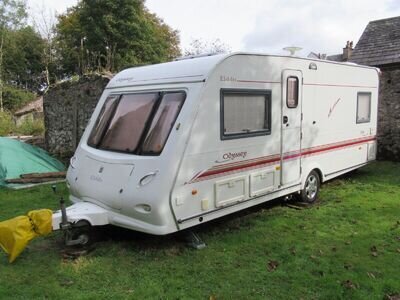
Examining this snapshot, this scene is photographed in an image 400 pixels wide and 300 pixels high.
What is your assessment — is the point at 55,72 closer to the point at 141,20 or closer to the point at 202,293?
the point at 141,20

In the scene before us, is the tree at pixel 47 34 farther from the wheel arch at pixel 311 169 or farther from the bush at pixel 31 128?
the wheel arch at pixel 311 169

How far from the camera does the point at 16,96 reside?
95.2ft

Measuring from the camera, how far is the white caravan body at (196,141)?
14.9ft

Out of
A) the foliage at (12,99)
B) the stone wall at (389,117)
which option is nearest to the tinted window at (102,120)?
the stone wall at (389,117)

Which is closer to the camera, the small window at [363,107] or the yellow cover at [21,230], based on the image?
the yellow cover at [21,230]

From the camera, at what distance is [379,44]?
1261 centimetres

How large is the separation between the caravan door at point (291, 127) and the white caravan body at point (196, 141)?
0.02m

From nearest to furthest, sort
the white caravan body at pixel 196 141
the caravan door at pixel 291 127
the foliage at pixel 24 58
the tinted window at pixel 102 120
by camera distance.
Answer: the white caravan body at pixel 196 141
the tinted window at pixel 102 120
the caravan door at pixel 291 127
the foliage at pixel 24 58

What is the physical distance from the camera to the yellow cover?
14.4 feet

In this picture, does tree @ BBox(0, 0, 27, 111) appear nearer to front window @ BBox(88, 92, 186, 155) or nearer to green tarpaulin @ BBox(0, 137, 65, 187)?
green tarpaulin @ BBox(0, 137, 65, 187)

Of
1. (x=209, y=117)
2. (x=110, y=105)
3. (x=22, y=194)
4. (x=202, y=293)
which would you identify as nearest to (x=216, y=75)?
(x=209, y=117)

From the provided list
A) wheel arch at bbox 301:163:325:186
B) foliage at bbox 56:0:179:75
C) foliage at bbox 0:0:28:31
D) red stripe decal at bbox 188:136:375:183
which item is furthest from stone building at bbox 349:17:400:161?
foliage at bbox 0:0:28:31

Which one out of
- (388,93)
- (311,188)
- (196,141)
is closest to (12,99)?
(388,93)

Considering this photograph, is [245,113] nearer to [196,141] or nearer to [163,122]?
[196,141]
